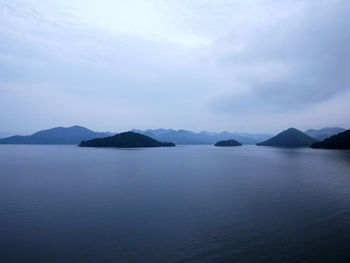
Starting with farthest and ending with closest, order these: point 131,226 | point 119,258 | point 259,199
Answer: point 259,199, point 131,226, point 119,258

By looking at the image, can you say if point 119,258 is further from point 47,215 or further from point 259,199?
point 259,199

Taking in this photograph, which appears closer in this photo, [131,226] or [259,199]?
[131,226]

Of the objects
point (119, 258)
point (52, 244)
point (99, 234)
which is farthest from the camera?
point (99, 234)

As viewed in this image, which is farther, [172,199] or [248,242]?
[172,199]

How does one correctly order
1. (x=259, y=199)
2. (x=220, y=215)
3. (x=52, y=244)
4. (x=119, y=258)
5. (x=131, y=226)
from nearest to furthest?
(x=119, y=258), (x=52, y=244), (x=131, y=226), (x=220, y=215), (x=259, y=199)

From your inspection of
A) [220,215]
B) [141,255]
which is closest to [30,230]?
[141,255]

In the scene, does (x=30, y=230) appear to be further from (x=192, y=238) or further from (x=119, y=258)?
(x=192, y=238)

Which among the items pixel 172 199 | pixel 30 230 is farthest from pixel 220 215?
pixel 30 230

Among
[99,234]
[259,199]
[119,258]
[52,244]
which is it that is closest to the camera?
[119,258]

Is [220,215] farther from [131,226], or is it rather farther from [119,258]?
[119,258]
